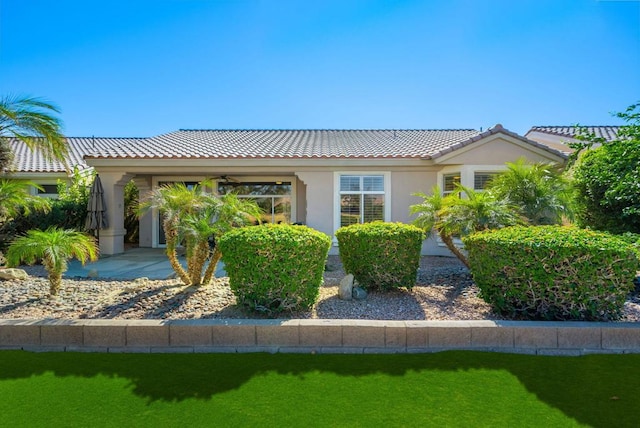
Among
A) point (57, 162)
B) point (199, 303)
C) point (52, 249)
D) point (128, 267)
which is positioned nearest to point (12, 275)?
point (128, 267)

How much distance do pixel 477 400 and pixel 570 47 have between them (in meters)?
10.6

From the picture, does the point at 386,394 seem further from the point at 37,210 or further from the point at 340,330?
the point at 37,210

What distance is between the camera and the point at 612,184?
256 inches

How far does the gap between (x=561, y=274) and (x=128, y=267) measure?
10611mm

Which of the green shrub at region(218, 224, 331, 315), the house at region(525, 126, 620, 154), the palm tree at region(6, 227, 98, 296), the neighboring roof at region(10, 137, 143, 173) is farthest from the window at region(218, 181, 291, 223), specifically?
the house at region(525, 126, 620, 154)

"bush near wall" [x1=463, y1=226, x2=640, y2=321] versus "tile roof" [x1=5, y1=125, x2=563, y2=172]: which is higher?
"tile roof" [x1=5, y1=125, x2=563, y2=172]

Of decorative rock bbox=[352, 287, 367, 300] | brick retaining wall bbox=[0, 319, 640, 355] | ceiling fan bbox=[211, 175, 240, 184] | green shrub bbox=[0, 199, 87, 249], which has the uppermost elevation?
ceiling fan bbox=[211, 175, 240, 184]

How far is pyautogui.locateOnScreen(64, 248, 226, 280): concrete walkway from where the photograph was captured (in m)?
8.86

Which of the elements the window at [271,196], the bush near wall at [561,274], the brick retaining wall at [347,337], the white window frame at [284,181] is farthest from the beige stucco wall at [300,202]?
the brick retaining wall at [347,337]

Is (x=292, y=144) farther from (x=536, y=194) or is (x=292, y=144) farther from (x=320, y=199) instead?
(x=536, y=194)

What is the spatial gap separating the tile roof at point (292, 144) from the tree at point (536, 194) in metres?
3.53

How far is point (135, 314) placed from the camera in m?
5.34

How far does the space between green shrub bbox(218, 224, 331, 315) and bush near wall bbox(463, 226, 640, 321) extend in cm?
276

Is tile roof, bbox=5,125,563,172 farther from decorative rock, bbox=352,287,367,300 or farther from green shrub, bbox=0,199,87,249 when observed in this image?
decorative rock, bbox=352,287,367,300
